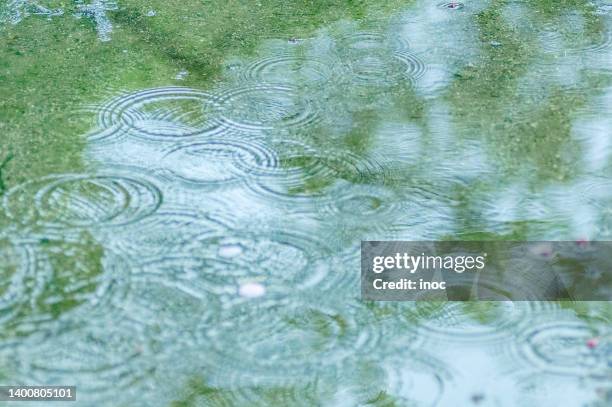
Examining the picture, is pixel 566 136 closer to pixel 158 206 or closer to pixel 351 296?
pixel 351 296

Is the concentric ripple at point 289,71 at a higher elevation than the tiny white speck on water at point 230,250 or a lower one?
higher

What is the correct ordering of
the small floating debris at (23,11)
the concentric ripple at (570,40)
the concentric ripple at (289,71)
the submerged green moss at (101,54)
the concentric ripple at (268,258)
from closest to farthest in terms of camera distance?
the concentric ripple at (268,258) → the submerged green moss at (101,54) → the concentric ripple at (289,71) → the concentric ripple at (570,40) → the small floating debris at (23,11)

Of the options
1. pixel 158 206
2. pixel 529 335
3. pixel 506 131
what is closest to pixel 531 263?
pixel 529 335

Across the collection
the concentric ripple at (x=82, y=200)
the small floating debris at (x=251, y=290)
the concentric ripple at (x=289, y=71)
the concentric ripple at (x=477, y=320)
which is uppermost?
the concentric ripple at (x=289, y=71)

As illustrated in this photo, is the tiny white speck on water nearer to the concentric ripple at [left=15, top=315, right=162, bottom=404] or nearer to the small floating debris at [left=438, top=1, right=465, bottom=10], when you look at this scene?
the concentric ripple at [left=15, top=315, right=162, bottom=404]

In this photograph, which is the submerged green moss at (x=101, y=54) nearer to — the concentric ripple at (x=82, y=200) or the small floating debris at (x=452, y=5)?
the concentric ripple at (x=82, y=200)

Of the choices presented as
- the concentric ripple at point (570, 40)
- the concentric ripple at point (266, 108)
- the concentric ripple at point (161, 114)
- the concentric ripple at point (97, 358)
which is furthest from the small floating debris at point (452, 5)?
the concentric ripple at point (97, 358)

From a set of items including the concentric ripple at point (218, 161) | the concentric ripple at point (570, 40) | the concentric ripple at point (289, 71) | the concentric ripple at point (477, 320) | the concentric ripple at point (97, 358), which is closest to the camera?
the concentric ripple at point (97, 358)
